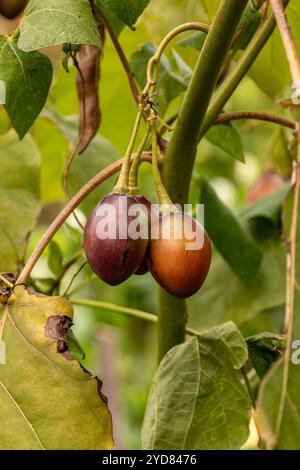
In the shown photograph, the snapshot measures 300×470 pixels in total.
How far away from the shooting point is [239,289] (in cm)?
123

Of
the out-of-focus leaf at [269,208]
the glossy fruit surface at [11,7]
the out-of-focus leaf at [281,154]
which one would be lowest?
the out-of-focus leaf at [269,208]

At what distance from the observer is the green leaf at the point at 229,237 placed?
1.15m

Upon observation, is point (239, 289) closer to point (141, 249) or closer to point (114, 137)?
point (114, 137)

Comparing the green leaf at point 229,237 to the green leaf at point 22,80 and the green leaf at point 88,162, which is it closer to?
the green leaf at point 88,162

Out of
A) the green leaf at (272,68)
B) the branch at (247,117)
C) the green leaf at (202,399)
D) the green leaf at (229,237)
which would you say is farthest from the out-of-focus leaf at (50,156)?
the green leaf at (202,399)

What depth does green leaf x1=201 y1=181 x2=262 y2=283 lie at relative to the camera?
115 centimetres

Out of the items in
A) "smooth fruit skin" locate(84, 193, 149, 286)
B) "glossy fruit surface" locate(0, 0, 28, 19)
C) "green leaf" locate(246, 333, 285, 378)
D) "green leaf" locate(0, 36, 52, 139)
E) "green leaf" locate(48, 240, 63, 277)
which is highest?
"glossy fruit surface" locate(0, 0, 28, 19)

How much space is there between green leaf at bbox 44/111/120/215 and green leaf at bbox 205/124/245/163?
0.17 m

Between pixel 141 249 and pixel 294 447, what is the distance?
0.91 ft

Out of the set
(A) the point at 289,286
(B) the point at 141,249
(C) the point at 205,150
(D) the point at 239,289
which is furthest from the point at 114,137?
(C) the point at 205,150

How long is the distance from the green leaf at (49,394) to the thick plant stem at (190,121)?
0.54 ft

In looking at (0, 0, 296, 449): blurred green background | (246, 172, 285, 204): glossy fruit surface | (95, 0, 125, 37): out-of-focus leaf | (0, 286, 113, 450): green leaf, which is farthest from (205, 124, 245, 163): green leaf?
(246, 172, 285, 204): glossy fruit surface

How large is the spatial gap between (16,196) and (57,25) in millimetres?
308

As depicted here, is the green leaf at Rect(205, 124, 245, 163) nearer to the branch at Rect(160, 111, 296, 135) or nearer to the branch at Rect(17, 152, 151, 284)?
the branch at Rect(160, 111, 296, 135)
